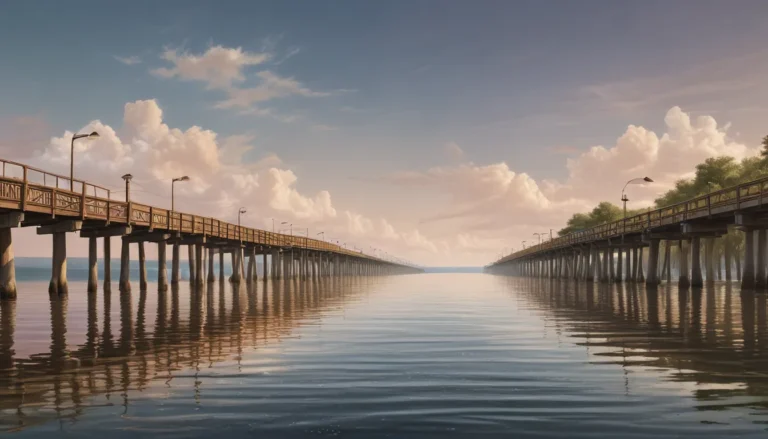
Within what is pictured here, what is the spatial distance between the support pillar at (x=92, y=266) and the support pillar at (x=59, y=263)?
3.75m

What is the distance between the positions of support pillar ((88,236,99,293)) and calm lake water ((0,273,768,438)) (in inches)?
1017

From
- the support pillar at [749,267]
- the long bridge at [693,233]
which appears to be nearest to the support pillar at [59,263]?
the long bridge at [693,233]

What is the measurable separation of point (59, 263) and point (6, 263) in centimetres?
548

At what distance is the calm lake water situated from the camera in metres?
7.63

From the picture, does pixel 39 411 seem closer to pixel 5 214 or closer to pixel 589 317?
pixel 589 317

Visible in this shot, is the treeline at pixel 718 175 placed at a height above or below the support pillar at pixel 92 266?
above

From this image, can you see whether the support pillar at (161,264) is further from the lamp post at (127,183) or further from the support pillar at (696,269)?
the support pillar at (696,269)

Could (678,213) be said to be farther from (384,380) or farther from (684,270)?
(384,380)

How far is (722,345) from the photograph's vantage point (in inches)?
599

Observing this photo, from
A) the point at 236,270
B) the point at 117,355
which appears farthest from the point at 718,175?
the point at 117,355

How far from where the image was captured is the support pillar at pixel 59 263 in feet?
131

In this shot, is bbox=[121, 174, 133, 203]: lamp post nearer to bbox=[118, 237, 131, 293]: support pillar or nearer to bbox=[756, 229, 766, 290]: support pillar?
bbox=[118, 237, 131, 293]: support pillar

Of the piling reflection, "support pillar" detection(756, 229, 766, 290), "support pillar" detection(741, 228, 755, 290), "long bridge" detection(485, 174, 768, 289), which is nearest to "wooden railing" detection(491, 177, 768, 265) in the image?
"long bridge" detection(485, 174, 768, 289)

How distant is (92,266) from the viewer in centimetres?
4578
